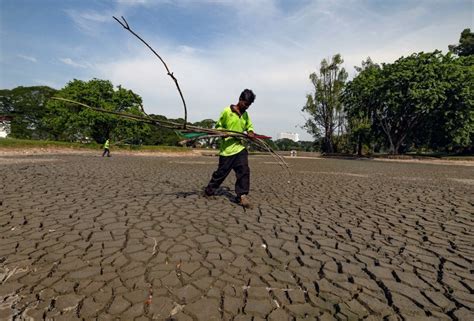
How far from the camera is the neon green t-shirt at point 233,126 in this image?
4.59 meters

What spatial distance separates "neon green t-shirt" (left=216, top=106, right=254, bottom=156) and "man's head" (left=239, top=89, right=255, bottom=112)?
0.20 m

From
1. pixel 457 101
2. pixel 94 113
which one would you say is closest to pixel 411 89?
pixel 457 101

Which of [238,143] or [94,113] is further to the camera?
[94,113]

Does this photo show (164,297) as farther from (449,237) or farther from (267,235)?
(449,237)

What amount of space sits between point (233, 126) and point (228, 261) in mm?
2563

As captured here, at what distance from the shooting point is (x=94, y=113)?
31.6m

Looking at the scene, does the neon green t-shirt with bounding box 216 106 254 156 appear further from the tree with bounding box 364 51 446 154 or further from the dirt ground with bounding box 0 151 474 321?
the tree with bounding box 364 51 446 154

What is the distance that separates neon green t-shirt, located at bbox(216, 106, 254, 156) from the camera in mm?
4586

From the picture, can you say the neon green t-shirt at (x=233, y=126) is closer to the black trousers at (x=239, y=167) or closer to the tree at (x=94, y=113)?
the black trousers at (x=239, y=167)

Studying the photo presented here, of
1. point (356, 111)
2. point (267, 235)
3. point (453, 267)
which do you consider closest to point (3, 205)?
point (267, 235)

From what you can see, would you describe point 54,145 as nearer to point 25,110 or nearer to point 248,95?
point 25,110

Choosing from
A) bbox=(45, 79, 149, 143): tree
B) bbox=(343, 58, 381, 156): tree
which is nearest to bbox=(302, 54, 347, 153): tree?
bbox=(343, 58, 381, 156): tree

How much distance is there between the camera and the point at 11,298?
1.93 meters

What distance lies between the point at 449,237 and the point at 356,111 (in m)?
32.0
